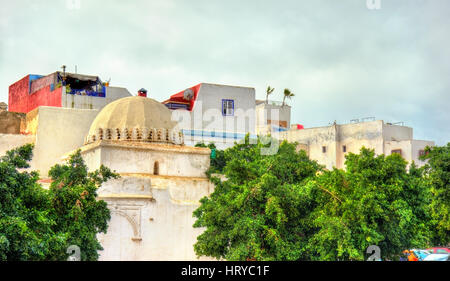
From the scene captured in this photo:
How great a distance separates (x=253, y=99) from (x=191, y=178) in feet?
47.3

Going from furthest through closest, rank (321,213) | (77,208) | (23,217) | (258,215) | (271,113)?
(271,113), (258,215), (321,213), (77,208), (23,217)

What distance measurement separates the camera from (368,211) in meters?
21.0

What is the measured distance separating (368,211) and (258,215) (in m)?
4.05

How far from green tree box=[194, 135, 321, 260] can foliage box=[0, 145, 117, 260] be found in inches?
190

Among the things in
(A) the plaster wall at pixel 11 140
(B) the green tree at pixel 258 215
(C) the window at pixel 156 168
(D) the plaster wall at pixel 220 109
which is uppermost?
(D) the plaster wall at pixel 220 109

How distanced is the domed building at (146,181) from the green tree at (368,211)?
648 cm

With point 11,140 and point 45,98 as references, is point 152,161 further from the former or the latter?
point 45,98

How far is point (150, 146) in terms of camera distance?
87.3 ft

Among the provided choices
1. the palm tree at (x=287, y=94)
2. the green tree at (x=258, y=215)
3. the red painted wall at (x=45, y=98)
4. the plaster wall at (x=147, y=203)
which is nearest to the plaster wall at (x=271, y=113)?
the palm tree at (x=287, y=94)

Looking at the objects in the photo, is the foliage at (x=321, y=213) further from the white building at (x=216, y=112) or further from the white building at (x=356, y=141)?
the white building at (x=356, y=141)

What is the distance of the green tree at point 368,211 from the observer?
20.9m

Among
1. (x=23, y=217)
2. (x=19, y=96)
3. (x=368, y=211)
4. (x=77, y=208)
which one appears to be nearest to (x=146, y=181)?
(x=77, y=208)

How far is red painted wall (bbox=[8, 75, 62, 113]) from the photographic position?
37.1m
